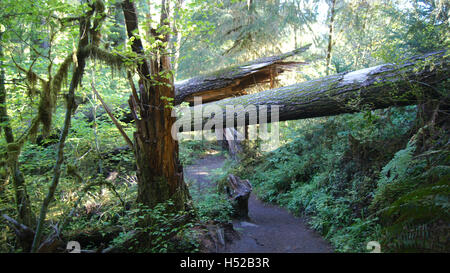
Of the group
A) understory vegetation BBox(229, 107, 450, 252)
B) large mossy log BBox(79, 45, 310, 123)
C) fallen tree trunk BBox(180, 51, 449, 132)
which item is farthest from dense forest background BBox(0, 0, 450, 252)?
large mossy log BBox(79, 45, 310, 123)

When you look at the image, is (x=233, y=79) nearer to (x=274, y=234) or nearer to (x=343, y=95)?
(x=343, y=95)

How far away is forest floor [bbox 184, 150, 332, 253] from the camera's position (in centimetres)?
439

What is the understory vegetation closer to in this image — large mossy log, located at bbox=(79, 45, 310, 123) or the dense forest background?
the dense forest background

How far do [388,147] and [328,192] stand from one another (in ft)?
5.11

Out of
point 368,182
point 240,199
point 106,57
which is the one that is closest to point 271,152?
point 240,199

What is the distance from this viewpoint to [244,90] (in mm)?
8453

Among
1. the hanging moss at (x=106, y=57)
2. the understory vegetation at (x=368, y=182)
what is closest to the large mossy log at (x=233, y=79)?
the understory vegetation at (x=368, y=182)

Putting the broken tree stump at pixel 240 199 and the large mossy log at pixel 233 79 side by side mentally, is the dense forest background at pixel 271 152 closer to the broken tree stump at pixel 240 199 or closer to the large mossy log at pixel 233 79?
the broken tree stump at pixel 240 199

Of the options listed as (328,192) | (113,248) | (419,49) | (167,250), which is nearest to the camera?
(113,248)

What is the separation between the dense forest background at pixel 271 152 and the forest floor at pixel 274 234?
30 centimetres

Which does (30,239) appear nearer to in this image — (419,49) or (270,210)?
(270,210)

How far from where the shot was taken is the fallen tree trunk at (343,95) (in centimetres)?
416

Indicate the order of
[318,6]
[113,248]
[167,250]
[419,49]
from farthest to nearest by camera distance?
[318,6] < [419,49] < [167,250] < [113,248]
